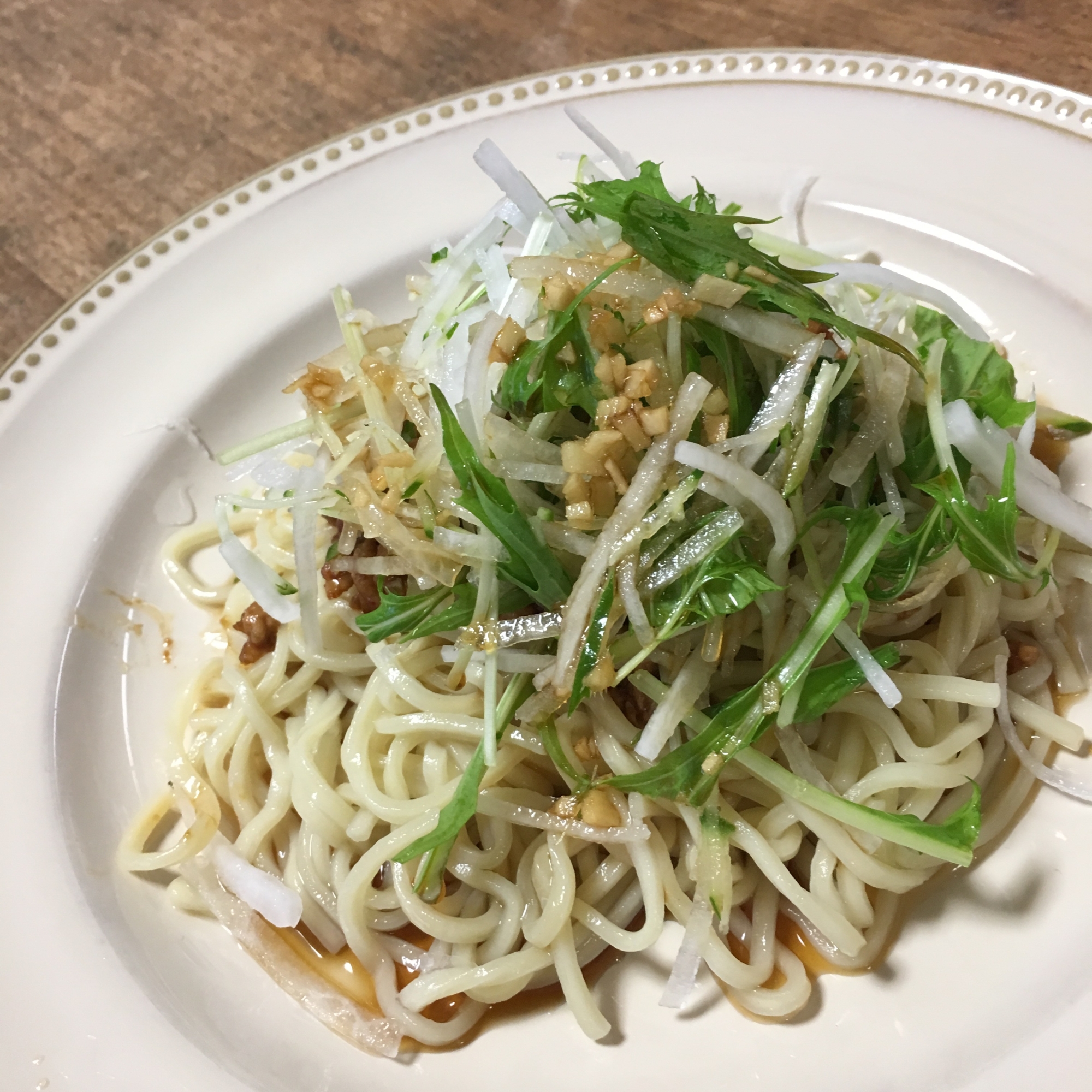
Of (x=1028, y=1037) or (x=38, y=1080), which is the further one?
(x=38, y=1080)

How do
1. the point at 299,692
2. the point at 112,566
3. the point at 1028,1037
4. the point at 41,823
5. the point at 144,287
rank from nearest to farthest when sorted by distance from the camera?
the point at 1028,1037, the point at 41,823, the point at 299,692, the point at 112,566, the point at 144,287

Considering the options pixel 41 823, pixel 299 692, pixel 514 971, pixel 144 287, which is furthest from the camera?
pixel 144 287

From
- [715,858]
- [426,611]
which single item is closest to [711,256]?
[426,611]

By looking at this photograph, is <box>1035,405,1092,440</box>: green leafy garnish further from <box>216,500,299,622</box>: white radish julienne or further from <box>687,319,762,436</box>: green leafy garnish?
<box>216,500,299,622</box>: white radish julienne

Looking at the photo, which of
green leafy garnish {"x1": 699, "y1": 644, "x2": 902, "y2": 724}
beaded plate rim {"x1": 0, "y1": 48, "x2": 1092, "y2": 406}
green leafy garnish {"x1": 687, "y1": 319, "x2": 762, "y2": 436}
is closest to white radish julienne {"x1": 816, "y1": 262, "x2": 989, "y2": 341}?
green leafy garnish {"x1": 687, "y1": 319, "x2": 762, "y2": 436}

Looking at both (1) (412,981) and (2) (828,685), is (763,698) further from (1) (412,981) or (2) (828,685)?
(1) (412,981)

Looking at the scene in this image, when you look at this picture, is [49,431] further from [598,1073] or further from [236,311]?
[598,1073]

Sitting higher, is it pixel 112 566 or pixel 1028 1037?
pixel 112 566

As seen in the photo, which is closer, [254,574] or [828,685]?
[828,685]

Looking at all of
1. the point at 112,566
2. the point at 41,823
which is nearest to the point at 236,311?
the point at 112,566
